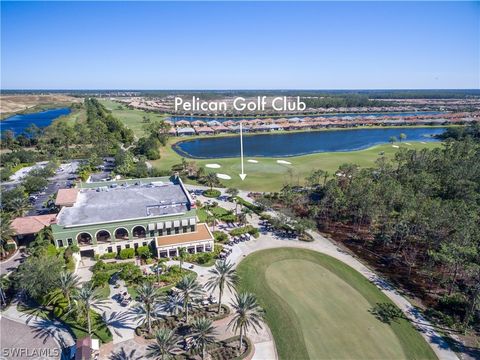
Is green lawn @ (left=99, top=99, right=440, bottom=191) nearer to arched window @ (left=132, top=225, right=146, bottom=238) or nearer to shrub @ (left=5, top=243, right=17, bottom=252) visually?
arched window @ (left=132, top=225, right=146, bottom=238)

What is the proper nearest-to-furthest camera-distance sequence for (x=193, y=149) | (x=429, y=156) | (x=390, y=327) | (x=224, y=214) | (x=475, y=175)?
1. (x=390, y=327)
2. (x=224, y=214)
3. (x=475, y=175)
4. (x=429, y=156)
5. (x=193, y=149)

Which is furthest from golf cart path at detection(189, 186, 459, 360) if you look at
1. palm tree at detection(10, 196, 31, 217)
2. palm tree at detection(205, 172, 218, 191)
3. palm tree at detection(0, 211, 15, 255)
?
palm tree at detection(10, 196, 31, 217)

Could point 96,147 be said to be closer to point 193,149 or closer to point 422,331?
point 193,149

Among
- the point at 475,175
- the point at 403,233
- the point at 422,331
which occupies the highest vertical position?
the point at 475,175

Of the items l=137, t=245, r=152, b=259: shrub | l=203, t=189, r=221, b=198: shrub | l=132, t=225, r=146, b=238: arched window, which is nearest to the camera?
l=137, t=245, r=152, b=259: shrub

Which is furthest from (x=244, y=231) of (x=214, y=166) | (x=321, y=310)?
(x=214, y=166)

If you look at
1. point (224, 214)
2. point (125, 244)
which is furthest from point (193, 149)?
point (125, 244)

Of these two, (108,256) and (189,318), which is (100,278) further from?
(189,318)
